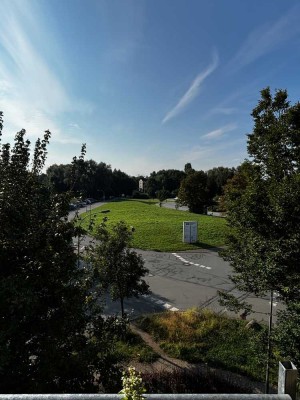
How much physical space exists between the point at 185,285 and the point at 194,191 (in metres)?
33.9

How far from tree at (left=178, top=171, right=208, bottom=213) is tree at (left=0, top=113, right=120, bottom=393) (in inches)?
1773

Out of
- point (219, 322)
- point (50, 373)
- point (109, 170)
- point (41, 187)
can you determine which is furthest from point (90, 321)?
point (109, 170)

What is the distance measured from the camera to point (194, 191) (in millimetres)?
51750

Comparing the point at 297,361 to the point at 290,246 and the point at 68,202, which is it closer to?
the point at 290,246

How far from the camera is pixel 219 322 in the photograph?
13352 mm

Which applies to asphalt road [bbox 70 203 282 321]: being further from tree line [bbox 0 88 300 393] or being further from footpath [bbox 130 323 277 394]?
tree line [bbox 0 88 300 393]

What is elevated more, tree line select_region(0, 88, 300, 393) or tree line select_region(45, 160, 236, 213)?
tree line select_region(45, 160, 236, 213)

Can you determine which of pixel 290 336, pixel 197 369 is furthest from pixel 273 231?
pixel 197 369

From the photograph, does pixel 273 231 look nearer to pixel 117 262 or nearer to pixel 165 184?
pixel 117 262

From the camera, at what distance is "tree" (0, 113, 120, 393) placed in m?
5.01

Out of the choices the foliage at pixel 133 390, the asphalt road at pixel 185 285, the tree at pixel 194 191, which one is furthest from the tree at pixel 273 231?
the tree at pixel 194 191

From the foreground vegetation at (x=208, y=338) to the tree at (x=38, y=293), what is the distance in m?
6.13

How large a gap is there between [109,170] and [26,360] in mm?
92566

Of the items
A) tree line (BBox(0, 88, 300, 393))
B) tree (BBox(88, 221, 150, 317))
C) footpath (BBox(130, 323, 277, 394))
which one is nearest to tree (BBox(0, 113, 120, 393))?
tree line (BBox(0, 88, 300, 393))
